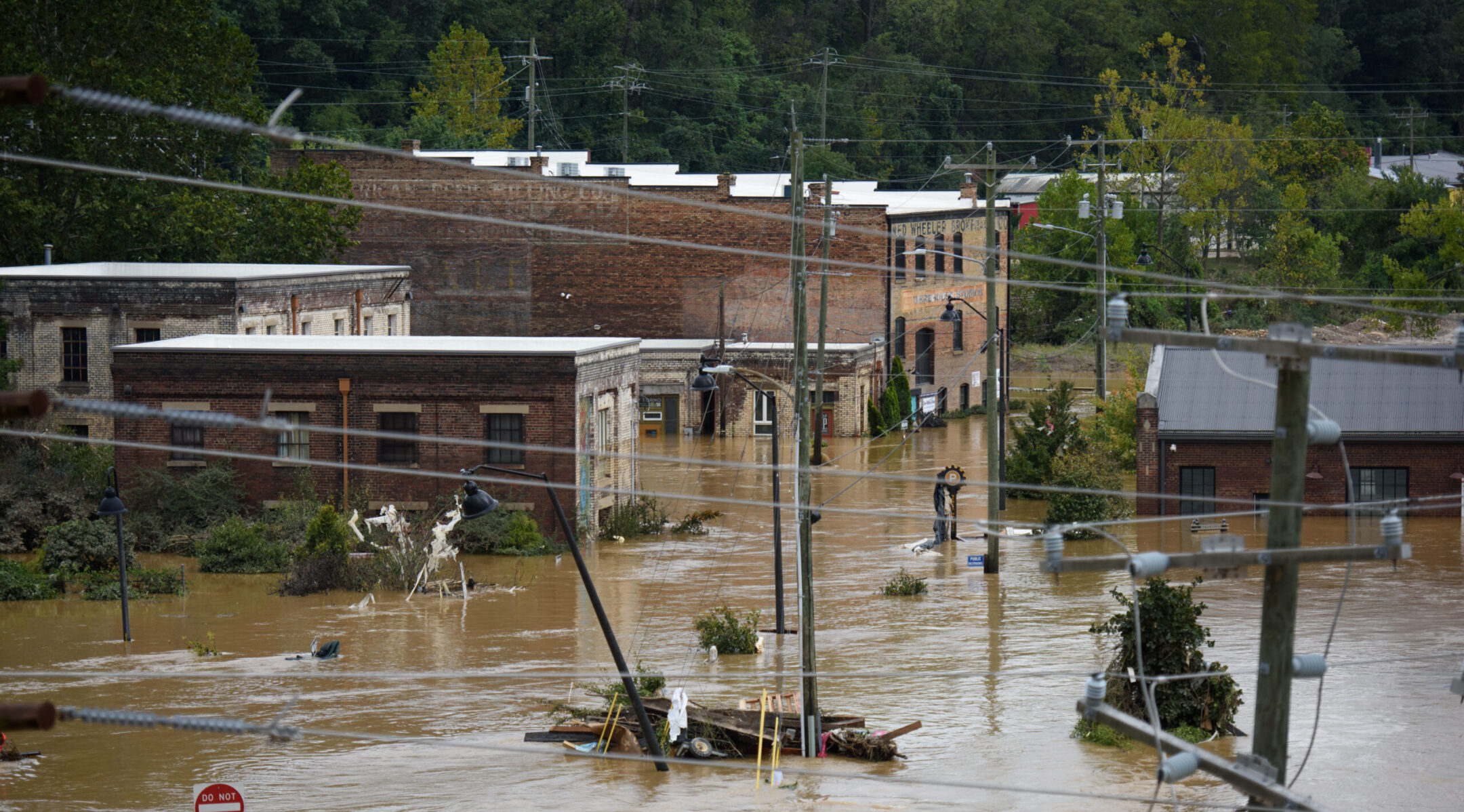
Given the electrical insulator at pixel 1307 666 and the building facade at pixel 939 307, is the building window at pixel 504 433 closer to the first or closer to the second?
the building facade at pixel 939 307

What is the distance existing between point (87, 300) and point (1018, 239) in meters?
43.7

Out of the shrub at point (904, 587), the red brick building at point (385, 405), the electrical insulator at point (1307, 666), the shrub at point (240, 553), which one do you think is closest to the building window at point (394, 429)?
the red brick building at point (385, 405)

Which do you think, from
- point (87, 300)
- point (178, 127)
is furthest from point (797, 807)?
point (178, 127)

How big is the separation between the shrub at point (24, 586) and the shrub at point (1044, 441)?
74.4 feet

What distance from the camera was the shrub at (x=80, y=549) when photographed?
3338 cm

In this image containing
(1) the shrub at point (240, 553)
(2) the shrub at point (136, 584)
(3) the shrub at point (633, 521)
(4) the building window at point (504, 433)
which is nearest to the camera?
(2) the shrub at point (136, 584)

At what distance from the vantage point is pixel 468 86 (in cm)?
8756

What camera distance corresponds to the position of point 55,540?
33438 millimetres

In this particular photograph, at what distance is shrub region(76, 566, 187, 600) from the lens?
31.7 metres

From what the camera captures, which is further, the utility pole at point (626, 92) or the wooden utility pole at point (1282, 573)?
the utility pole at point (626, 92)

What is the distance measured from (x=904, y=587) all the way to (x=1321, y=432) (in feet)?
72.3

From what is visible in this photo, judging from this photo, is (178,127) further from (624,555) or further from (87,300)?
(624,555)

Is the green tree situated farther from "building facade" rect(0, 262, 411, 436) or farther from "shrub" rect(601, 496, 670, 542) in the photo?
"shrub" rect(601, 496, 670, 542)

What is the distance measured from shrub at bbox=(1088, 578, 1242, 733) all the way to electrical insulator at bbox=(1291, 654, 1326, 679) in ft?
37.4
